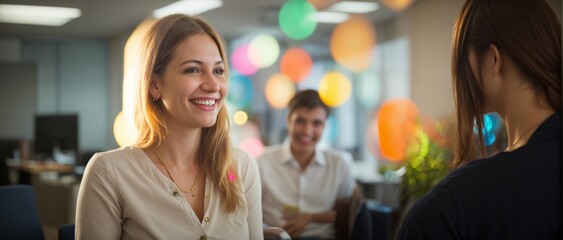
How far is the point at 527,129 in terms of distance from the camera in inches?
45.0

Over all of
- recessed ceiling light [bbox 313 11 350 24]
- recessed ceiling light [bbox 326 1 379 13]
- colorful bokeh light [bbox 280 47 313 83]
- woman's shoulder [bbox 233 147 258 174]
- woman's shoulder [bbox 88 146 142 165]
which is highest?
recessed ceiling light [bbox 326 1 379 13]

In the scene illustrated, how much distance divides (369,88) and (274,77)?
1946 mm

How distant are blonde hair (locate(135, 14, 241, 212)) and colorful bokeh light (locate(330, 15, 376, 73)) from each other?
6.05 metres

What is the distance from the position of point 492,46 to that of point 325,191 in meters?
2.06

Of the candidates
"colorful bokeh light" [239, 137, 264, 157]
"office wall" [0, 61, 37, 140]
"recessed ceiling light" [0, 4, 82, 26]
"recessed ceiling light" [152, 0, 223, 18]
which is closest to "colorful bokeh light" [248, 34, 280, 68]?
"colorful bokeh light" [239, 137, 264, 157]

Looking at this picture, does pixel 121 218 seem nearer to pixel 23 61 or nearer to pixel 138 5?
pixel 138 5

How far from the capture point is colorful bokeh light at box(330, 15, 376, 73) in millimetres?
7791

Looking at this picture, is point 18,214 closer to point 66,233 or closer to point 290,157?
point 66,233

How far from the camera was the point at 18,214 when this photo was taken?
212 cm

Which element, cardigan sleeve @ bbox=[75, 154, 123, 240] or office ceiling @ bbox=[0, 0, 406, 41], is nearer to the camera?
cardigan sleeve @ bbox=[75, 154, 123, 240]

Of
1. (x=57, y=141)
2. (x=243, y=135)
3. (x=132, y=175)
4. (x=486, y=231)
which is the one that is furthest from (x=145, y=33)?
(x=243, y=135)

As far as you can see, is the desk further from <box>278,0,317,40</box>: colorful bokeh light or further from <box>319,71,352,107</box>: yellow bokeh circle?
<box>319,71,352,107</box>: yellow bokeh circle

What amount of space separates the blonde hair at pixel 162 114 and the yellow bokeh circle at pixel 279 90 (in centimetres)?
730

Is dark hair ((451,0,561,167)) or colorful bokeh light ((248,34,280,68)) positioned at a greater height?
colorful bokeh light ((248,34,280,68))
